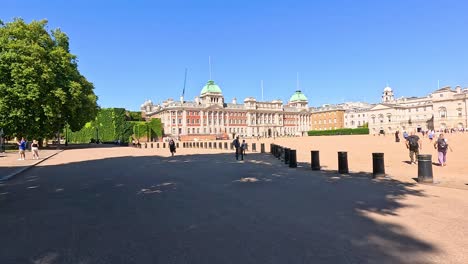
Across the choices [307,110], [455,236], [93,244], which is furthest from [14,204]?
[307,110]

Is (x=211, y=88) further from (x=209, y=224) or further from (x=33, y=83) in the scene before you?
(x=209, y=224)

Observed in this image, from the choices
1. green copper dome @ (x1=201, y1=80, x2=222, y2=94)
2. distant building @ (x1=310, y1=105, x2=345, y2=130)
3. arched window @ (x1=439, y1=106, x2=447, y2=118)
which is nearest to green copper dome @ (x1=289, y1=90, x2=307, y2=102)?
distant building @ (x1=310, y1=105, x2=345, y2=130)

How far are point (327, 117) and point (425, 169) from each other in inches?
5412

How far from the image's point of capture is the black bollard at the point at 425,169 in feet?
36.6

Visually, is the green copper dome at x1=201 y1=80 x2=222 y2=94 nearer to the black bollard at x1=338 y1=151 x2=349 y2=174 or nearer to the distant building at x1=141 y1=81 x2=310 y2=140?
the distant building at x1=141 y1=81 x2=310 y2=140

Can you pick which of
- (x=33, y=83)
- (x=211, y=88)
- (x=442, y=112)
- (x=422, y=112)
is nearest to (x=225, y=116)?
(x=211, y=88)

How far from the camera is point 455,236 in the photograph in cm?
545

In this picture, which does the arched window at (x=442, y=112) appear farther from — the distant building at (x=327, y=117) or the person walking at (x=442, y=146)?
the person walking at (x=442, y=146)

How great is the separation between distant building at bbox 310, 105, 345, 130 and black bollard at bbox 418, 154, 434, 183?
5226 inches

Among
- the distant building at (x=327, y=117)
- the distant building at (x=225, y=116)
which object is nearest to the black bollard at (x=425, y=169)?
the distant building at (x=225, y=116)

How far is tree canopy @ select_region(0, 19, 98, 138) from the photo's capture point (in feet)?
119

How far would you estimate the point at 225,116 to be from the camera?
127312 mm

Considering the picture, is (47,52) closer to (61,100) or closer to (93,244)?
(61,100)

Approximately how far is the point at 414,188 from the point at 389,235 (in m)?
5.49
